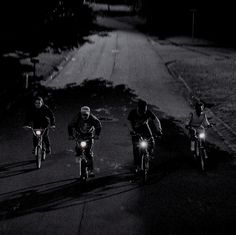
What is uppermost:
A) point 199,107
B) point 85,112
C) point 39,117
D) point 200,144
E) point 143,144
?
point 85,112

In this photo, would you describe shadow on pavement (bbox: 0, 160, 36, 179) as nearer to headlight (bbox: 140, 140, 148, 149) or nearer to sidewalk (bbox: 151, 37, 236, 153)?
headlight (bbox: 140, 140, 148, 149)

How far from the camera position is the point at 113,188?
10.2m

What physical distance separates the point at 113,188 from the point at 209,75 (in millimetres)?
18303

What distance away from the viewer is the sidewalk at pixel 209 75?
16889mm

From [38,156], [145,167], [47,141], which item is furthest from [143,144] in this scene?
[47,141]

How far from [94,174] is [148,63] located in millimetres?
22633

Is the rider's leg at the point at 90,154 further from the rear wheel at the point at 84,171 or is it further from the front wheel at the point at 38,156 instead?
the front wheel at the point at 38,156

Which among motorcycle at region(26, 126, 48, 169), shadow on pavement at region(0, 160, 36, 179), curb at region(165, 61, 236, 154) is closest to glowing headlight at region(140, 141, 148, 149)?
motorcycle at region(26, 126, 48, 169)

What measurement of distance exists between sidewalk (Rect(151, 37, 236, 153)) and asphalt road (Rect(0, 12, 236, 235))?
1669mm

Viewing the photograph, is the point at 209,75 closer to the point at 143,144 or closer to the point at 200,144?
the point at 200,144

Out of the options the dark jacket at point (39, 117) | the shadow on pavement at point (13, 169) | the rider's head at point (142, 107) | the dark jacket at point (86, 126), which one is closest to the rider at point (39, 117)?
the dark jacket at point (39, 117)

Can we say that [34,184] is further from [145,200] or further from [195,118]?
[195,118]

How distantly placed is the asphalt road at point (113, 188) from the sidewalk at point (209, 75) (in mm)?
1669

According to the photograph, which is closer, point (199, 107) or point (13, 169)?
point (199, 107)
